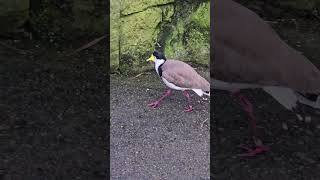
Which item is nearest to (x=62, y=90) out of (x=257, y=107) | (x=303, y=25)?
(x=257, y=107)

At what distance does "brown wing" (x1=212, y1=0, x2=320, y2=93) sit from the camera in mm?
2133

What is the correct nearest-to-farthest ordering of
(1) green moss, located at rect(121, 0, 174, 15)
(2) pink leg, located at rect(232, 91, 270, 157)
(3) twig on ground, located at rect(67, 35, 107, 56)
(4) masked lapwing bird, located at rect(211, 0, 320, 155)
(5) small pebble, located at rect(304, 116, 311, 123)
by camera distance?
1. (4) masked lapwing bird, located at rect(211, 0, 320, 155)
2. (2) pink leg, located at rect(232, 91, 270, 157)
3. (5) small pebble, located at rect(304, 116, 311, 123)
4. (1) green moss, located at rect(121, 0, 174, 15)
5. (3) twig on ground, located at rect(67, 35, 107, 56)

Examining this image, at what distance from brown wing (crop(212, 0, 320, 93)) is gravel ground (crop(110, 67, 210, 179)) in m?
0.49

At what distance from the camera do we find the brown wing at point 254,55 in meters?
2.13

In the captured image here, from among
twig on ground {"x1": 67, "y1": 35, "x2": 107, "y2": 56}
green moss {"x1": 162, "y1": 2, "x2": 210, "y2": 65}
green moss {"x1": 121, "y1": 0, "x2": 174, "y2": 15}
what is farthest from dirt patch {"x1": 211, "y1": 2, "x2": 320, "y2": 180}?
twig on ground {"x1": 67, "y1": 35, "x2": 107, "y2": 56}

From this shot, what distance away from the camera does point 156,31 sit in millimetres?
3535

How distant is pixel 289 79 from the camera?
6.98 ft

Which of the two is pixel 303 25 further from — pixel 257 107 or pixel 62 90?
pixel 62 90

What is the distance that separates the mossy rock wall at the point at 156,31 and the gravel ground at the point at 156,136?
24 cm

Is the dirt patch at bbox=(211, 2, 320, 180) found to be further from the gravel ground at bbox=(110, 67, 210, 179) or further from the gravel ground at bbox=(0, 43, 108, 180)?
the gravel ground at bbox=(0, 43, 108, 180)

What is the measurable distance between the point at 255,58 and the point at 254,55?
0.04 feet

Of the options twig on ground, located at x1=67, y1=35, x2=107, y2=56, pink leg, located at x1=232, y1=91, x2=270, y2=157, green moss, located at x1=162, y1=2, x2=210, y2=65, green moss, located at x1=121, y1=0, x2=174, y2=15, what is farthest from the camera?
twig on ground, located at x1=67, y1=35, x2=107, y2=56

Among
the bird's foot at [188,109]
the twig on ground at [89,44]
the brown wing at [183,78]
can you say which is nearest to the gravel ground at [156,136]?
the bird's foot at [188,109]

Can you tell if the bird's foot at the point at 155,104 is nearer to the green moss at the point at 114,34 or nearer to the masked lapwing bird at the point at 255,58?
the green moss at the point at 114,34
